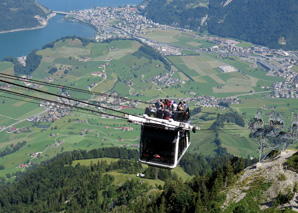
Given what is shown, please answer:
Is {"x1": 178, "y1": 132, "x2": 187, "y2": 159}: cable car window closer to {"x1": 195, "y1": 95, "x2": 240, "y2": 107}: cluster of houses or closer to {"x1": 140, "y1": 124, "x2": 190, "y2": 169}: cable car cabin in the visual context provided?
{"x1": 140, "y1": 124, "x2": 190, "y2": 169}: cable car cabin

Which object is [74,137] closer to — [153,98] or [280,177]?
[153,98]

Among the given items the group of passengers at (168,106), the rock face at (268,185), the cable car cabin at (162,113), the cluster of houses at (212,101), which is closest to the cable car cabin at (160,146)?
the cable car cabin at (162,113)

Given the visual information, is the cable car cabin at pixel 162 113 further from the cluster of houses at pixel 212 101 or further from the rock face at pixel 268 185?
the cluster of houses at pixel 212 101

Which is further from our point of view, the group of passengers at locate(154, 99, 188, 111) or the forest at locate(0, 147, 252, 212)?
the forest at locate(0, 147, 252, 212)

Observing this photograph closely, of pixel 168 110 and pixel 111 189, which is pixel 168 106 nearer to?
pixel 168 110

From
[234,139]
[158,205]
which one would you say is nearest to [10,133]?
[234,139]

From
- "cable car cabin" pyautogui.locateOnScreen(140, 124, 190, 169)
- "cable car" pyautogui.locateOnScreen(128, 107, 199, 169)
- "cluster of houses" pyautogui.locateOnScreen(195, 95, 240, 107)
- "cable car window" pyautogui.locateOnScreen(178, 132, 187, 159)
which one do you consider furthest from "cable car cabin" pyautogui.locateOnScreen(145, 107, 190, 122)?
"cluster of houses" pyautogui.locateOnScreen(195, 95, 240, 107)

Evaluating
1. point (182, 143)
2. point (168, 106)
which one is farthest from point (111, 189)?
point (168, 106)
